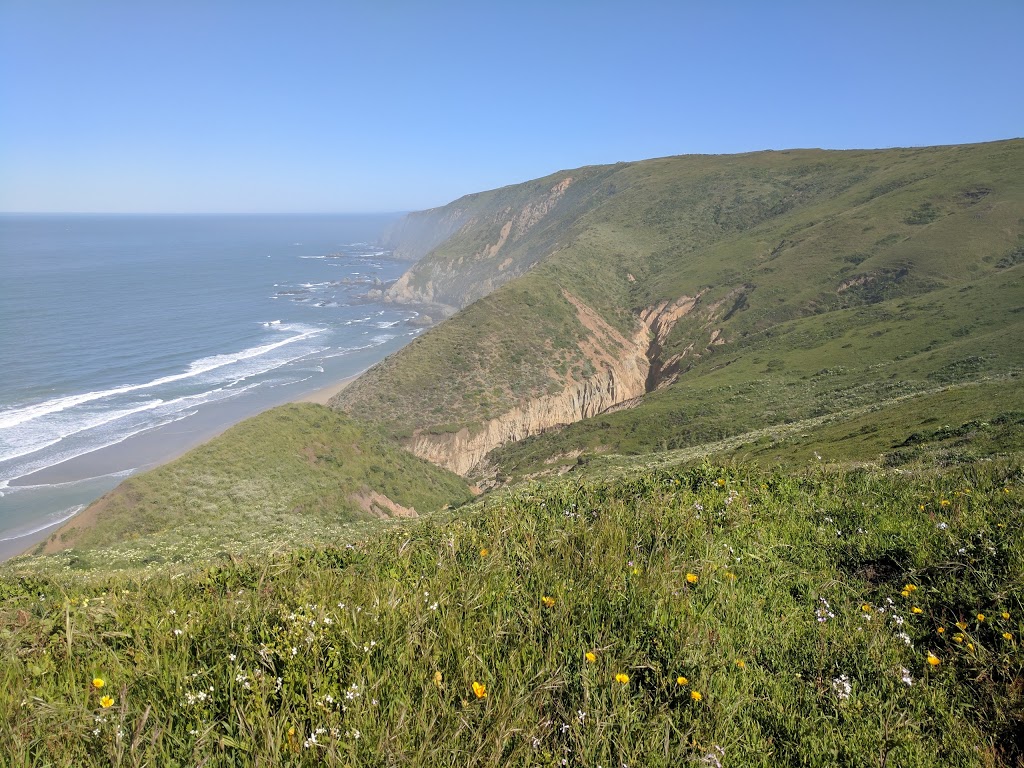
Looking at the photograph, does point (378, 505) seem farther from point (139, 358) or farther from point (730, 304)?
point (139, 358)

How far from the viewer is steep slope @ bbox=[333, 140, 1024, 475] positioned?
44.2m

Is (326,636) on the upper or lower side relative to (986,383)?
upper

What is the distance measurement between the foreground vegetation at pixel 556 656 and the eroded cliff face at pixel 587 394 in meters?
40.0

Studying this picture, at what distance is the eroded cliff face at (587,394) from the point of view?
44.7m

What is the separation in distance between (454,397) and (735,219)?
6971cm

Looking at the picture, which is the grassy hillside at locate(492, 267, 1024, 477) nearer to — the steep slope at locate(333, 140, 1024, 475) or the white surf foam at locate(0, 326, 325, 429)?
the steep slope at locate(333, 140, 1024, 475)

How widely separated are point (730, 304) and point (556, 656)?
6841cm

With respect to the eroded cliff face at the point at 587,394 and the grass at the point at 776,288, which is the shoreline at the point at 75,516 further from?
the grass at the point at 776,288

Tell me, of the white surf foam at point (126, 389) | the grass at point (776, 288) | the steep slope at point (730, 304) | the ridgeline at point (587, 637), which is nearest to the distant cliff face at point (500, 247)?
the grass at point (776, 288)

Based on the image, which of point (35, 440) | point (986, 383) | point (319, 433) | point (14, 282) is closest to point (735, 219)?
point (986, 383)

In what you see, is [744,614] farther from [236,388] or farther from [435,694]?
[236,388]

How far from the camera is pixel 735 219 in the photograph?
308 ft

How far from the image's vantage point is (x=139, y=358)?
70625 mm

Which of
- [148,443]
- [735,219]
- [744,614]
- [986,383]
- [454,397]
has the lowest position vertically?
[148,443]
